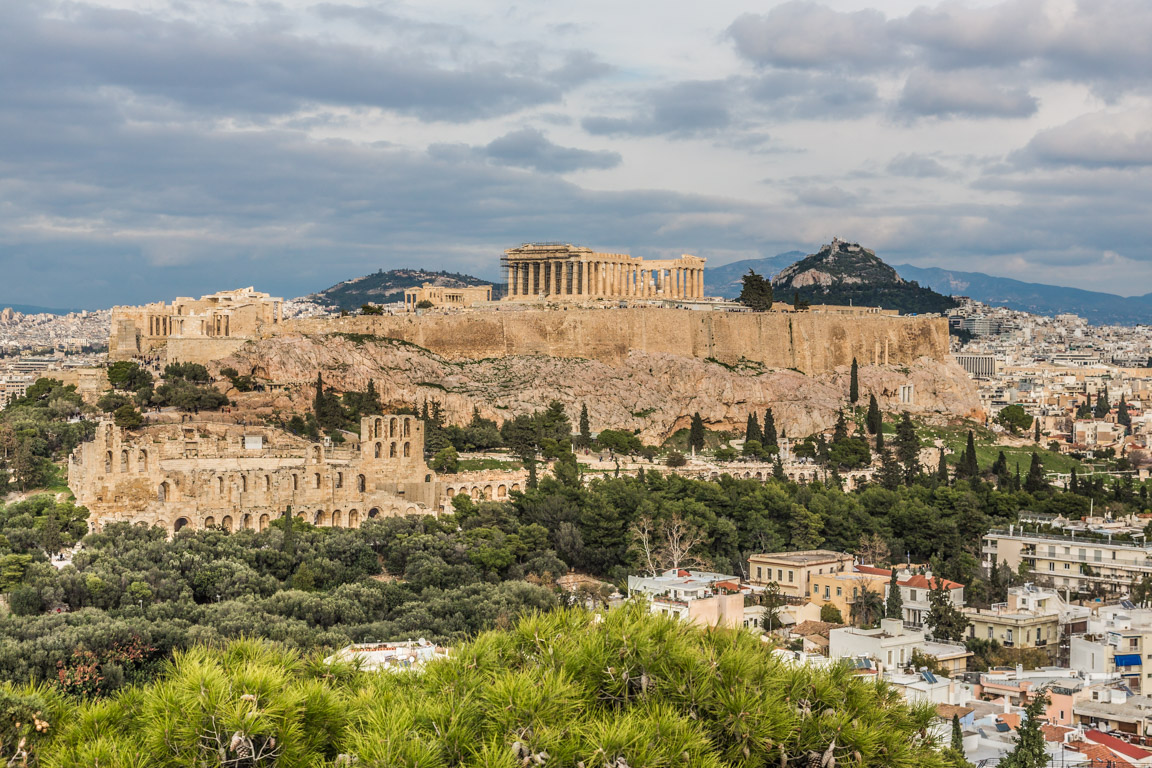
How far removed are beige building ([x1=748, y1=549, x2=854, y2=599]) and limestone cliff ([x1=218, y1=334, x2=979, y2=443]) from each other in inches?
815

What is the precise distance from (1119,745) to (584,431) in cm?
3831

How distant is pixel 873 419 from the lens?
74.9m

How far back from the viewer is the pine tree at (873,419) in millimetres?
73931

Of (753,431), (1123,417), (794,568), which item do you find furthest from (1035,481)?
(1123,417)

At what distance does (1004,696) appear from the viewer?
3278 centimetres

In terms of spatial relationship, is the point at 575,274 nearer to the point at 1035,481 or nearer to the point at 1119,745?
the point at 1035,481

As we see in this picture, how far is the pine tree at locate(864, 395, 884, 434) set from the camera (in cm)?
7393

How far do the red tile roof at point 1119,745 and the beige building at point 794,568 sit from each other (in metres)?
15.4

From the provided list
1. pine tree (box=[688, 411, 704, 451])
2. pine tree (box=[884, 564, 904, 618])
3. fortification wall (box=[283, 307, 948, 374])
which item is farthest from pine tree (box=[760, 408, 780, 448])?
pine tree (box=[884, 564, 904, 618])

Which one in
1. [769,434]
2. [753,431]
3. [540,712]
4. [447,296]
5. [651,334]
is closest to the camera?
[540,712]

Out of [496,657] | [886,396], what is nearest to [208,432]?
[496,657]

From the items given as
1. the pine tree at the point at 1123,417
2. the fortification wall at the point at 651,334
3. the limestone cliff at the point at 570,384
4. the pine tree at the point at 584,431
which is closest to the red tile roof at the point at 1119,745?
the pine tree at the point at 584,431

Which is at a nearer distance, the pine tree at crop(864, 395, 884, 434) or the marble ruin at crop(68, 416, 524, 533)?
the marble ruin at crop(68, 416, 524, 533)

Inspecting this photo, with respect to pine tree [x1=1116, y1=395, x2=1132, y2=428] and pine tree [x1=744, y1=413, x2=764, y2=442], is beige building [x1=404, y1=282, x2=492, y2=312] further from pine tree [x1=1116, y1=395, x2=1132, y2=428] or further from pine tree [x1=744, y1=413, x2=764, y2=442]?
pine tree [x1=1116, y1=395, x2=1132, y2=428]
